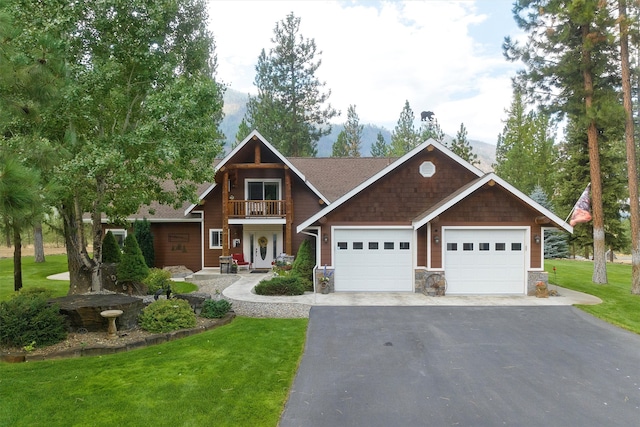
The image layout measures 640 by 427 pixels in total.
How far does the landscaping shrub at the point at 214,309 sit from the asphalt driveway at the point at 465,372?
2.35 meters

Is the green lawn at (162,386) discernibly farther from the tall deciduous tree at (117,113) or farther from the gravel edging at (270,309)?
the tall deciduous tree at (117,113)

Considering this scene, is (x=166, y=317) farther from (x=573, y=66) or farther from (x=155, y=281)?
(x=573, y=66)

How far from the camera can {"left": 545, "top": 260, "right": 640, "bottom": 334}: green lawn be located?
Answer: 1045 centimetres

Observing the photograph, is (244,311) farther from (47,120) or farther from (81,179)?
(47,120)

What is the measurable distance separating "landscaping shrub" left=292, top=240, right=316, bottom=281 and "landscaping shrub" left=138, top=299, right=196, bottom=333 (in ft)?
18.6

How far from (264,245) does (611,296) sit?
1513 centimetres

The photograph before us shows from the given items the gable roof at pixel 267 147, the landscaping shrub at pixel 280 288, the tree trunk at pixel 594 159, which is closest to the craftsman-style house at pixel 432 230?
the landscaping shrub at pixel 280 288

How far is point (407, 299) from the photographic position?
12.8m

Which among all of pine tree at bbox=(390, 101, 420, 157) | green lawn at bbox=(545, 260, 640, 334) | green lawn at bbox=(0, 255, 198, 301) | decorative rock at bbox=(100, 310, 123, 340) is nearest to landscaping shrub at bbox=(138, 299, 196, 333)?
decorative rock at bbox=(100, 310, 123, 340)

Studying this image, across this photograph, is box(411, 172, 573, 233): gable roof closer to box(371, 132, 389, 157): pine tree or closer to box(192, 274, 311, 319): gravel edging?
box(192, 274, 311, 319): gravel edging

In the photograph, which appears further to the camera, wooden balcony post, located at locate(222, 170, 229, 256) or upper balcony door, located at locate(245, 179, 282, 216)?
upper balcony door, located at locate(245, 179, 282, 216)

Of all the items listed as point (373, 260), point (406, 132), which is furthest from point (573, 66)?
point (406, 132)

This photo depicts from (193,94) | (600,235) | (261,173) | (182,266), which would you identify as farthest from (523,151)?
(193,94)

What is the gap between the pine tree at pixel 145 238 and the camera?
792 inches
